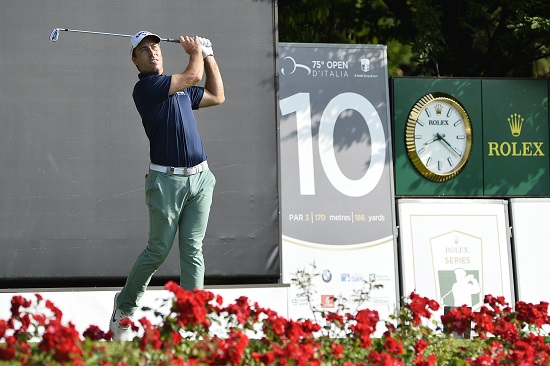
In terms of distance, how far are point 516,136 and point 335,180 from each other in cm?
194

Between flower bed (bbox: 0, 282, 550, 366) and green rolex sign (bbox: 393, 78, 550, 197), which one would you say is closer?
flower bed (bbox: 0, 282, 550, 366)

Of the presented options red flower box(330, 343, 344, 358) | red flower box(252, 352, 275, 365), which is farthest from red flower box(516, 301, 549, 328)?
red flower box(252, 352, 275, 365)

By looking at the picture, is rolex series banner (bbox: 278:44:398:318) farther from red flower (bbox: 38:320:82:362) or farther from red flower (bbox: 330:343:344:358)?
red flower (bbox: 38:320:82:362)

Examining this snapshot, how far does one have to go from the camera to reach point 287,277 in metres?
8.89

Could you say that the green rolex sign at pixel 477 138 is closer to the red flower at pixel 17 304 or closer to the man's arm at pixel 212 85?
the man's arm at pixel 212 85

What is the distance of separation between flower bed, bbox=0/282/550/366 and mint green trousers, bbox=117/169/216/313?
2.25ft

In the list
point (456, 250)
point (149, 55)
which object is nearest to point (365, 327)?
point (149, 55)

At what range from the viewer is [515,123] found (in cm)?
1002

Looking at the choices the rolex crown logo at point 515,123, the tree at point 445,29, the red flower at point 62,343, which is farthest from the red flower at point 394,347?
the tree at point 445,29

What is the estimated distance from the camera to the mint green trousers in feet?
18.1

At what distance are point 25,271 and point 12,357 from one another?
394 centimetres

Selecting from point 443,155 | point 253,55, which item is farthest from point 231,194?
point 443,155

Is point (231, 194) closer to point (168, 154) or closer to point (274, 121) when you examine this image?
point (274, 121)

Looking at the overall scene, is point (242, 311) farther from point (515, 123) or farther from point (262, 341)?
point (515, 123)
